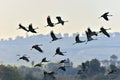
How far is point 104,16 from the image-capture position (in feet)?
59.2

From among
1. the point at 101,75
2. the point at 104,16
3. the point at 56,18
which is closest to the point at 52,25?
the point at 56,18

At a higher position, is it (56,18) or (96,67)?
(96,67)

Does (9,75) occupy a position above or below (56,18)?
above

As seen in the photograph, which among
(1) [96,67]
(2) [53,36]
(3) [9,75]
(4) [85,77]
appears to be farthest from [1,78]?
(2) [53,36]

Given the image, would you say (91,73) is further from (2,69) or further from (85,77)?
(2,69)

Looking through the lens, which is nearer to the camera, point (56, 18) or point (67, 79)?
point (56, 18)

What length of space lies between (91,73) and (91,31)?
129947 millimetres

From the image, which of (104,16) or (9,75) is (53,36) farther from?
(9,75)

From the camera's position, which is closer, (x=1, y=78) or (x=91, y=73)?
(x=1, y=78)

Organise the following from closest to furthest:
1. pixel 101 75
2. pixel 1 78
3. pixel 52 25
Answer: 1. pixel 52 25
2. pixel 1 78
3. pixel 101 75

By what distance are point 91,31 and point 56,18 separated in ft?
3.95

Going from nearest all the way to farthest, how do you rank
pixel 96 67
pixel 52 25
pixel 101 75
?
pixel 52 25 < pixel 101 75 < pixel 96 67

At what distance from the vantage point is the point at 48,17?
58.2 feet

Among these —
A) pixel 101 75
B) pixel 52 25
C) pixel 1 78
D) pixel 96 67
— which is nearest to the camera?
pixel 52 25
